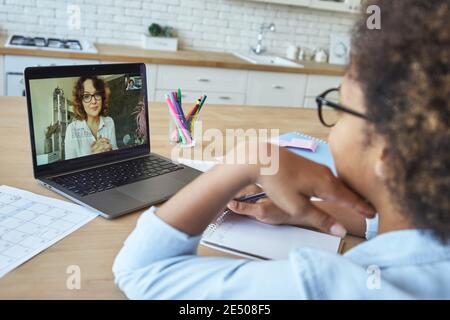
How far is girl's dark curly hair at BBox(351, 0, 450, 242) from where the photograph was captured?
0.56m

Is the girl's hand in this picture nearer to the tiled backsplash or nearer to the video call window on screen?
the video call window on screen

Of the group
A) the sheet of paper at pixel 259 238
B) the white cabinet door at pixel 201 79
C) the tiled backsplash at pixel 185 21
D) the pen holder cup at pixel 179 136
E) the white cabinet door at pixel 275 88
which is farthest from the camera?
the white cabinet door at pixel 275 88

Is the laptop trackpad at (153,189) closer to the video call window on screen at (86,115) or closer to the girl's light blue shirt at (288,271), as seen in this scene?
the video call window on screen at (86,115)

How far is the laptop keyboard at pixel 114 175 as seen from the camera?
1.06 meters

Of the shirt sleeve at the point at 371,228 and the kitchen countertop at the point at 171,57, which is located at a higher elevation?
the kitchen countertop at the point at 171,57

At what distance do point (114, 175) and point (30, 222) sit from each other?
0.27 m

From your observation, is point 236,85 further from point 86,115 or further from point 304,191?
point 304,191

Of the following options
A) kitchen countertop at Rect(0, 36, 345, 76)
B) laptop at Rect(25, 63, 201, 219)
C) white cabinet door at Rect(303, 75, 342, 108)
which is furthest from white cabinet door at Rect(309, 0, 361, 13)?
laptop at Rect(25, 63, 201, 219)

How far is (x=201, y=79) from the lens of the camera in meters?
3.10

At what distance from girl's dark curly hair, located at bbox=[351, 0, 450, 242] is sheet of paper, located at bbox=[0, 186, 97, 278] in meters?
0.58

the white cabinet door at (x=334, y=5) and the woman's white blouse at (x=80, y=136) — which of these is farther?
the white cabinet door at (x=334, y=5)

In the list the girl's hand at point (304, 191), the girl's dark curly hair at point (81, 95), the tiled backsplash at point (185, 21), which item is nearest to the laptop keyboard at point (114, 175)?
the girl's dark curly hair at point (81, 95)

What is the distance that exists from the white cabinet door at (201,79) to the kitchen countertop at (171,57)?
0.04m

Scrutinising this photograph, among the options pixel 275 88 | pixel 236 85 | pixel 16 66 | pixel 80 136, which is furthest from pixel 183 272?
pixel 275 88
